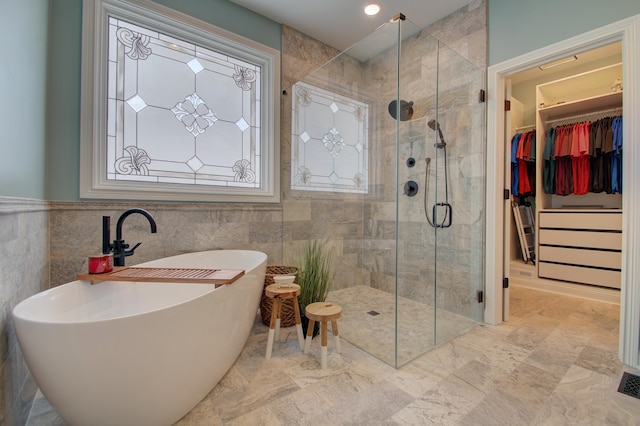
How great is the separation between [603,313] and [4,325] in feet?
13.4

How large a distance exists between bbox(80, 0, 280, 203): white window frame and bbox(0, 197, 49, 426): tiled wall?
51 cm

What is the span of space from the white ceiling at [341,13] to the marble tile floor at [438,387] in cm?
280

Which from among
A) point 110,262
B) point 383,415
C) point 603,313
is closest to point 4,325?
point 110,262

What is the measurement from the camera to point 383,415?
4.14 feet

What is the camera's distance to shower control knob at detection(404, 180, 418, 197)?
218 cm

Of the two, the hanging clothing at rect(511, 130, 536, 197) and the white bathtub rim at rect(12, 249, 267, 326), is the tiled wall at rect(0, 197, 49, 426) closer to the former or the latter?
the white bathtub rim at rect(12, 249, 267, 326)

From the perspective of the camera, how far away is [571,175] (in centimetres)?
327

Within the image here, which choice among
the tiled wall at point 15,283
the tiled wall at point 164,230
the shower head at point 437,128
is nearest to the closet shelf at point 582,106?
the shower head at point 437,128

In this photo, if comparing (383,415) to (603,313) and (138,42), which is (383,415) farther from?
(138,42)

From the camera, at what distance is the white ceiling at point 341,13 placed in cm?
245

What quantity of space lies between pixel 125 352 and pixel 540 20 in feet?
10.4

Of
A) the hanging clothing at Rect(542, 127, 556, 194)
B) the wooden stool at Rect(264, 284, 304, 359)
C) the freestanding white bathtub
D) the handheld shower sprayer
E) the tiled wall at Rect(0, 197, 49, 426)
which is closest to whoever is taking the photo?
the freestanding white bathtub

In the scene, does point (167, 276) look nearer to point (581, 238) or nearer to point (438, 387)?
point (438, 387)

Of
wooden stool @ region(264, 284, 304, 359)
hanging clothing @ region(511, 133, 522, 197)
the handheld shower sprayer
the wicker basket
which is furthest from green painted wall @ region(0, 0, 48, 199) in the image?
hanging clothing @ region(511, 133, 522, 197)
